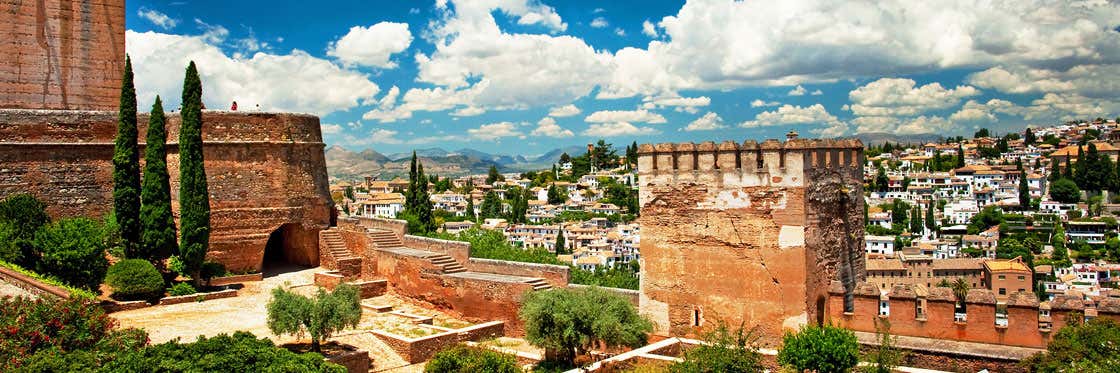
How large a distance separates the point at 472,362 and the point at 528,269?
229 inches

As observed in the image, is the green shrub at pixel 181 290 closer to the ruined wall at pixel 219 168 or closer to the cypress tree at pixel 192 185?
the cypress tree at pixel 192 185

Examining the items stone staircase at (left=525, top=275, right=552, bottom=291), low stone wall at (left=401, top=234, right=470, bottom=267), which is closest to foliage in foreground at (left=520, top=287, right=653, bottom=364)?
stone staircase at (left=525, top=275, right=552, bottom=291)

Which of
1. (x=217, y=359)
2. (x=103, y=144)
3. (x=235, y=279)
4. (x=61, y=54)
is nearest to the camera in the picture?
(x=217, y=359)

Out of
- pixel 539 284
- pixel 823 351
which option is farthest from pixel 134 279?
pixel 823 351

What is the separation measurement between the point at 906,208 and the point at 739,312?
10273 cm

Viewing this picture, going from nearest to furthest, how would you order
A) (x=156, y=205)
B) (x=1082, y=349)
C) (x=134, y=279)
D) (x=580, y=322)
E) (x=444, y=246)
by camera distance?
(x=1082, y=349) → (x=580, y=322) → (x=134, y=279) → (x=156, y=205) → (x=444, y=246)

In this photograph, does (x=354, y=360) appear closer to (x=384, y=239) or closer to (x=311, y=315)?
(x=311, y=315)

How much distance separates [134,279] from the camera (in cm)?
1577

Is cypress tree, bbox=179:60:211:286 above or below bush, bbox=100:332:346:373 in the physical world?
above

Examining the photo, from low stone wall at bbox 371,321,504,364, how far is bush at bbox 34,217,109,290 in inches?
232

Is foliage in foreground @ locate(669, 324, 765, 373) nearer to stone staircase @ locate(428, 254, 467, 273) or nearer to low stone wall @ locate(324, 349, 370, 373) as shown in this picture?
low stone wall @ locate(324, 349, 370, 373)

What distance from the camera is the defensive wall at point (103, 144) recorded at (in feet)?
58.6

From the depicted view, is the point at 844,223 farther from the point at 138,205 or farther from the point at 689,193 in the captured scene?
the point at 138,205

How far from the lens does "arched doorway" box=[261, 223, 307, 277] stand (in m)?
20.2
